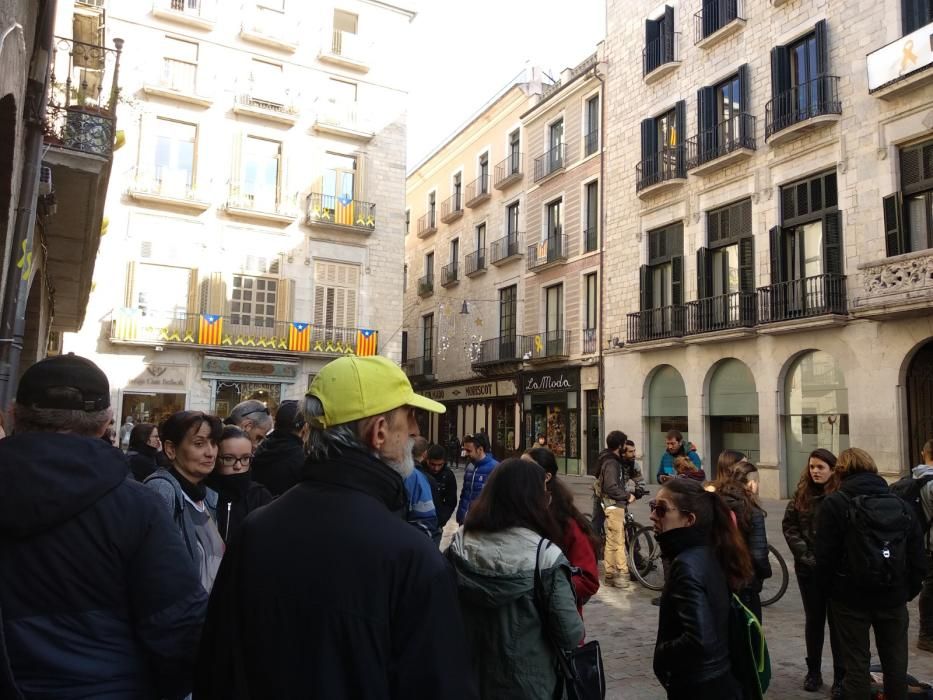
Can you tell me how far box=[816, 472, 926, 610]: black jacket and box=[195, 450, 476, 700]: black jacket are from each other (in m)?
3.65

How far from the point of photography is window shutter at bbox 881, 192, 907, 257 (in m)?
15.8

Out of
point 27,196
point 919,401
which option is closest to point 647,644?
point 27,196

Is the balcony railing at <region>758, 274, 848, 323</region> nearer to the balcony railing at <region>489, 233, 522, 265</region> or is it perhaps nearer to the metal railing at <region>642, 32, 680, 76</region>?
the metal railing at <region>642, 32, 680, 76</region>

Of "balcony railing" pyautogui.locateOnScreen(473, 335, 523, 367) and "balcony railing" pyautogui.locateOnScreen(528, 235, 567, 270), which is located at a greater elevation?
"balcony railing" pyautogui.locateOnScreen(528, 235, 567, 270)

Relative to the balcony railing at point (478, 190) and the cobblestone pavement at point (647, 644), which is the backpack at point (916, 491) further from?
the balcony railing at point (478, 190)

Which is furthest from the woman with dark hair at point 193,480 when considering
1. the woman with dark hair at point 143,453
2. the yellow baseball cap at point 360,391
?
the yellow baseball cap at point 360,391

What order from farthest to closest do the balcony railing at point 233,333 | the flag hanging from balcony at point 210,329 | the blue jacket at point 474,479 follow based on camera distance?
the flag hanging from balcony at point 210,329 → the balcony railing at point 233,333 → the blue jacket at point 474,479

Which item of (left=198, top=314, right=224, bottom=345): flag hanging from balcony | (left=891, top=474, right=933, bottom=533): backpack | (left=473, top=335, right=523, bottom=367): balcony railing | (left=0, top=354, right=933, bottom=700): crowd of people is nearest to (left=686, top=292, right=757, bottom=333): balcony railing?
(left=473, top=335, right=523, bottom=367): balcony railing

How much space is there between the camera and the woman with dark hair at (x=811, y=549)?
514 cm

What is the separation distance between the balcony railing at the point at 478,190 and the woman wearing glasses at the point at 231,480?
29.5 meters

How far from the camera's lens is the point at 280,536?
166 cm

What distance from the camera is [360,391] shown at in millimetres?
1791

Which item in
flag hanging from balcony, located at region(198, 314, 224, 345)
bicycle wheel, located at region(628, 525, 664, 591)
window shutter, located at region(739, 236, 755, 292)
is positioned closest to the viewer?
bicycle wheel, located at region(628, 525, 664, 591)

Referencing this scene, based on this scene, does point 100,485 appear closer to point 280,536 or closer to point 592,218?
point 280,536
